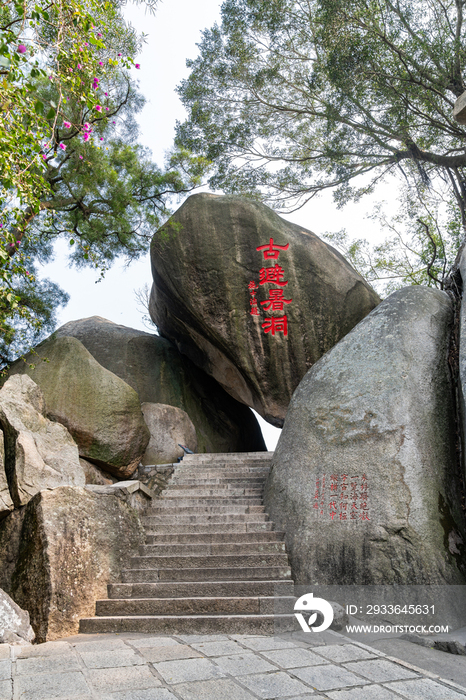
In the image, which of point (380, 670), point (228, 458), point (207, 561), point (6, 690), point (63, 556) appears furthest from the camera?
point (228, 458)

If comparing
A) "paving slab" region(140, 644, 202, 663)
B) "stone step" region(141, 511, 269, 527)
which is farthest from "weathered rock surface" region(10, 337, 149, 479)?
"paving slab" region(140, 644, 202, 663)

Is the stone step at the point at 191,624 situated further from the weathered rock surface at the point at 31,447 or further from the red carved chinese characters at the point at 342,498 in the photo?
the weathered rock surface at the point at 31,447

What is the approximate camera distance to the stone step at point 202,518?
6267 millimetres

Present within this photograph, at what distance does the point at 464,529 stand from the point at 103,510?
3860 mm

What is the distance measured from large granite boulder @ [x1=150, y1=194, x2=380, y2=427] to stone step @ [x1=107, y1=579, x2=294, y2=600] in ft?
17.5

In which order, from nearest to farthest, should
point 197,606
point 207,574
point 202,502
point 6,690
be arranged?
point 6,690, point 197,606, point 207,574, point 202,502

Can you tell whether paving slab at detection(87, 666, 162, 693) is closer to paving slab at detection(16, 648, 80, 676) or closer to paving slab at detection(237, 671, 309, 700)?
paving slab at detection(16, 648, 80, 676)

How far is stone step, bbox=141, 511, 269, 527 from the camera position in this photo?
627 cm

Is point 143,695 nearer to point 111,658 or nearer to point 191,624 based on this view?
point 111,658

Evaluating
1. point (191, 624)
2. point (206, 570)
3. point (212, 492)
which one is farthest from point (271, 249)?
point (191, 624)

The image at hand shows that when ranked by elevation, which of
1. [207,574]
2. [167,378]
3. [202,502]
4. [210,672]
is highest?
[167,378]

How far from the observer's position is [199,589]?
490 cm

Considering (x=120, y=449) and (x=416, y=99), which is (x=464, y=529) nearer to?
(x=120, y=449)
